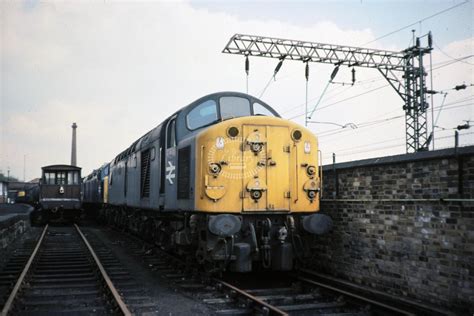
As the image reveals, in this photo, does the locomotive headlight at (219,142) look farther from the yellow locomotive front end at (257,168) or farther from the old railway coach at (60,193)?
the old railway coach at (60,193)

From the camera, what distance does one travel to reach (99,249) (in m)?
12.9

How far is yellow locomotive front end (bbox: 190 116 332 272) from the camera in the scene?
23.8 feet

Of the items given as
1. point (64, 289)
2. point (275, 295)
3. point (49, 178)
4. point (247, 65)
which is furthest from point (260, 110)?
point (49, 178)

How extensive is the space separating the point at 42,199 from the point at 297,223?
18.7m

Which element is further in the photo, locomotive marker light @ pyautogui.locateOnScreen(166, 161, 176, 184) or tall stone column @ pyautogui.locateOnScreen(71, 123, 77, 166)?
tall stone column @ pyautogui.locateOnScreen(71, 123, 77, 166)

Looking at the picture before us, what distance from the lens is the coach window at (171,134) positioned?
9045 mm

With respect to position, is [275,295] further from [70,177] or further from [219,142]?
[70,177]

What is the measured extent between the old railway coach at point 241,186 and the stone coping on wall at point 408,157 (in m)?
0.64

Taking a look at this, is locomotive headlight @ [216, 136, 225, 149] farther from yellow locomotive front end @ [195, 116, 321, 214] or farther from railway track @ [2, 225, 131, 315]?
railway track @ [2, 225, 131, 315]

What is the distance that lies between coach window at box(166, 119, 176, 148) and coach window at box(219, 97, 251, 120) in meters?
1.13

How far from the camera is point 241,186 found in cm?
755

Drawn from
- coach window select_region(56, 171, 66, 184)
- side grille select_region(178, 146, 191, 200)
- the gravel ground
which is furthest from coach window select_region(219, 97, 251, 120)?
coach window select_region(56, 171, 66, 184)

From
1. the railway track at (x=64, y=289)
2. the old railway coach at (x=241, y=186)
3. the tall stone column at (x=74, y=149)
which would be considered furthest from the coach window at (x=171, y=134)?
the tall stone column at (x=74, y=149)

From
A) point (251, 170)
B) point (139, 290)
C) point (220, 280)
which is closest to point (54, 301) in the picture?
point (139, 290)
